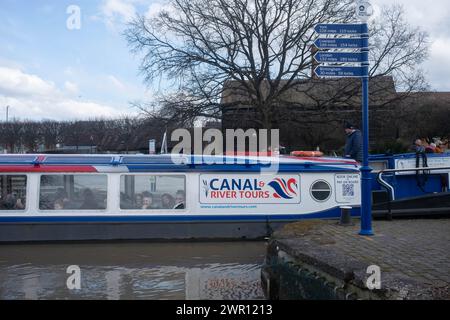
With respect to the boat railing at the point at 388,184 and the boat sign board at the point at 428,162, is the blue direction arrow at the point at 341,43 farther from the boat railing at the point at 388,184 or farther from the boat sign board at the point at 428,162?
the boat sign board at the point at 428,162

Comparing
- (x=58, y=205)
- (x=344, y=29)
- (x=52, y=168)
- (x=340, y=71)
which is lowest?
(x=58, y=205)

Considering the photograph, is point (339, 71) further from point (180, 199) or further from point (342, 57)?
point (180, 199)

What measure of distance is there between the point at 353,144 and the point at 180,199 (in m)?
4.03

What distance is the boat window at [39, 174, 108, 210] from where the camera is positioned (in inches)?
428

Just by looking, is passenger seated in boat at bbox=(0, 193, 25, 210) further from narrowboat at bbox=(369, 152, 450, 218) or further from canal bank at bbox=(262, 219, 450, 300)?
narrowboat at bbox=(369, 152, 450, 218)

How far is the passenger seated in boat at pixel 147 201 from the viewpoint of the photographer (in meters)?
10.9

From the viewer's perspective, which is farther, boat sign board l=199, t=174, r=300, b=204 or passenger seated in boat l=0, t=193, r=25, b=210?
boat sign board l=199, t=174, r=300, b=204

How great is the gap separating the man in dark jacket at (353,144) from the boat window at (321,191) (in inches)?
38.2

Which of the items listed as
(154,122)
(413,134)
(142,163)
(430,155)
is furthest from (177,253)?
(413,134)

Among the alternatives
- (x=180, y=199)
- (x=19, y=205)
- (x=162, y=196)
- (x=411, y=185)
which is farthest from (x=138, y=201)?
(x=411, y=185)

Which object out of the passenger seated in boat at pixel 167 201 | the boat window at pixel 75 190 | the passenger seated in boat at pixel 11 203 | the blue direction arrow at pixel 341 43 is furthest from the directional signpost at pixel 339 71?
the passenger seated in boat at pixel 11 203

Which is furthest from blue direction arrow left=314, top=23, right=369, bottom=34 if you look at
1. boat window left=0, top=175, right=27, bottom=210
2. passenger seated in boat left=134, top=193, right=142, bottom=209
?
boat window left=0, top=175, right=27, bottom=210

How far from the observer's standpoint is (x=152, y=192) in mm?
11031

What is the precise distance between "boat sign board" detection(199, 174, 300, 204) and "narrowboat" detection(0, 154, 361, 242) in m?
0.02
